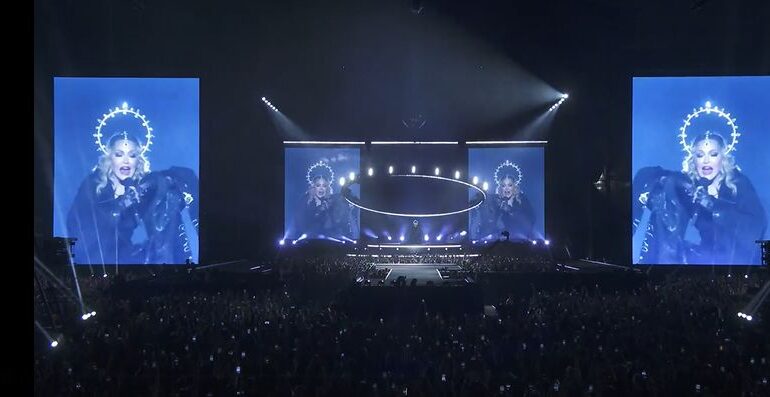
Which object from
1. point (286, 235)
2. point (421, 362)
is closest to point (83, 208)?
point (286, 235)

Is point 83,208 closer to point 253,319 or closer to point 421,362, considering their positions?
point 253,319

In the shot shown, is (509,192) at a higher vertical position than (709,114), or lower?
lower

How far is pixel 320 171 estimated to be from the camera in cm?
2348

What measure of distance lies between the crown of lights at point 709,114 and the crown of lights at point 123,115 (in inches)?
710

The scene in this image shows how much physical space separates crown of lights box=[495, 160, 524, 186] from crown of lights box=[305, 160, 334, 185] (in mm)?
5961

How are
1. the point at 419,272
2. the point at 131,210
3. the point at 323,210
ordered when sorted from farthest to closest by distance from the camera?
the point at 323,210, the point at 131,210, the point at 419,272

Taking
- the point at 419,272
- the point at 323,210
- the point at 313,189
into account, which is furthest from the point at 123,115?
the point at 419,272

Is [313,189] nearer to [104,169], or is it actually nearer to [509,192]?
[509,192]

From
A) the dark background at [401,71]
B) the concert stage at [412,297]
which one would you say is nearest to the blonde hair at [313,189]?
the dark background at [401,71]

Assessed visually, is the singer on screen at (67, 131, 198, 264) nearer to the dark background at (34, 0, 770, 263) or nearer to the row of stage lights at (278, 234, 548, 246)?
the dark background at (34, 0, 770, 263)

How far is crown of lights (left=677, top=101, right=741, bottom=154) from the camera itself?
21.6 metres

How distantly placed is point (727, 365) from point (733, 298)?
6.47 metres

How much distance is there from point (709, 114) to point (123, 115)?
19.8 meters

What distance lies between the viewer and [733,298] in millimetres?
12375
